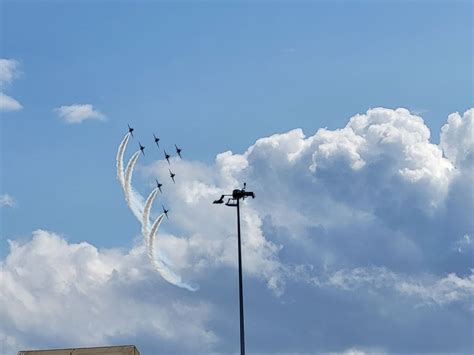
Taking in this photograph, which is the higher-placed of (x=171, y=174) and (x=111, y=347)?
(x=171, y=174)

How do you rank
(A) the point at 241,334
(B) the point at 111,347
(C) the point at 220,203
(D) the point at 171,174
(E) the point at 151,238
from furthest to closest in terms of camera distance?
(D) the point at 171,174
(E) the point at 151,238
(C) the point at 220,203
(A) the point at 241,334
(B) the point at 111,347

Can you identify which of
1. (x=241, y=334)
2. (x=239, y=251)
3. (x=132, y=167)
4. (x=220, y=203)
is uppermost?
(x=132, y=167)

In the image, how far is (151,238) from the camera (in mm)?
147875

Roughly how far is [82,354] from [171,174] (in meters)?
84.4

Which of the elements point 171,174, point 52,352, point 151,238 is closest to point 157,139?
point 171,174

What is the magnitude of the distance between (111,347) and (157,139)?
8790cm

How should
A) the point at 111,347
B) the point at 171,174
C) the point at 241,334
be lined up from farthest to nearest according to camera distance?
the point at 171,174 → the point at 241,334 → the point at 111,347

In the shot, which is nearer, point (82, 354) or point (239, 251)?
point (82, 354)

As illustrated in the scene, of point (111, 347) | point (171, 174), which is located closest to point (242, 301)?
point (111, 347)

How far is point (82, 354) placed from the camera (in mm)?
76875

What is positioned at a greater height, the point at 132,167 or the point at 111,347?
the point at 132,167

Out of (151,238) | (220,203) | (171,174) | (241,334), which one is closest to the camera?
(241,334)

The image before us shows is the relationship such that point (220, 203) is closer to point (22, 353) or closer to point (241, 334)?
point (241, 334)

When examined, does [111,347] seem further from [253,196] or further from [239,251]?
[253,196]
